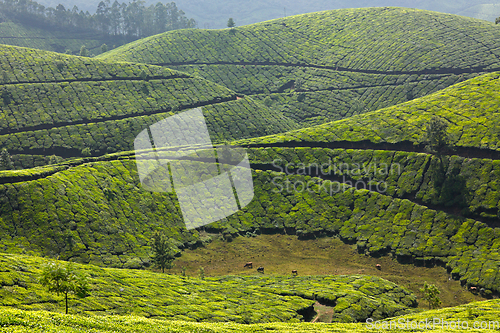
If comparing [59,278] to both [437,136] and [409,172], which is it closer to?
[409,172]

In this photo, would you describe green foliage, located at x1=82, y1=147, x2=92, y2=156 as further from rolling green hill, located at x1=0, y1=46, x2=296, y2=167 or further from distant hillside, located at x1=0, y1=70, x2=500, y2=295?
distant hillside, located at x1=0, y1=70, x2=500, y2=295

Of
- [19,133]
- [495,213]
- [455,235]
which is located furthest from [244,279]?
[19,133]

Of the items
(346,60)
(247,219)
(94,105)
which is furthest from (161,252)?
(346,60)

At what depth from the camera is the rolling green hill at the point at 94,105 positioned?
103750mm

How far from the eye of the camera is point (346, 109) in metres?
145

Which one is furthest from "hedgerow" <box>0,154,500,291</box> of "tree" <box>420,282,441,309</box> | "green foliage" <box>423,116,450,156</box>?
"tree" <box>420,282,441,309</box>

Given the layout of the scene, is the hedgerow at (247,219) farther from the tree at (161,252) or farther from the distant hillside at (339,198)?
the tree at (161,252)

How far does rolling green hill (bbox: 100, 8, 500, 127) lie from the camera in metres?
144

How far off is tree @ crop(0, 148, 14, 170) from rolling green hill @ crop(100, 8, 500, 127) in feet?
312

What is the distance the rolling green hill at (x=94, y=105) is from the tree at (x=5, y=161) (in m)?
4.64

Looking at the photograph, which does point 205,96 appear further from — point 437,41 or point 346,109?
point 437,41

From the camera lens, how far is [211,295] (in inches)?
2016

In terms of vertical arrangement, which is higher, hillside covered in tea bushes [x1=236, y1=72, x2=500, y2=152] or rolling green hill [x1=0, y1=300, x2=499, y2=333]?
hillside covered in tea bushes [x1=236, y1=72, x2=500, y2=152]

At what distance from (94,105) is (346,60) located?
353 ft
